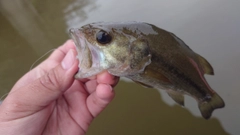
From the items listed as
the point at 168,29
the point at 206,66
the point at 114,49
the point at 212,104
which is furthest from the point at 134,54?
the point at 168,29

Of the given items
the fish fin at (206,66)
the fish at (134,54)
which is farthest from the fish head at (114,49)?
the fish fin at (206,66)

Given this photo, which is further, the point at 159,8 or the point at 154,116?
the point at 159,8

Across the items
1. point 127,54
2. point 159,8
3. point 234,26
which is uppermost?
point 127,54

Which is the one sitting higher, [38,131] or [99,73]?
[99,73]

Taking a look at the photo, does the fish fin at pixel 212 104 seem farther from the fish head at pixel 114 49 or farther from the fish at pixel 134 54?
the fish head at pixel 114 49

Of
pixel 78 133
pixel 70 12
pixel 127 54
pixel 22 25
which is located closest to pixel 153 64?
pixel 127 54

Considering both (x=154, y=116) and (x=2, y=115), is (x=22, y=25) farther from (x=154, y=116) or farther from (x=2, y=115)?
(x=2, y=115)

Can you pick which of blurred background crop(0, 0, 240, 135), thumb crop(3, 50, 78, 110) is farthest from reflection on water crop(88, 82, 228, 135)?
thumb crop(3, 50, 78, 110)

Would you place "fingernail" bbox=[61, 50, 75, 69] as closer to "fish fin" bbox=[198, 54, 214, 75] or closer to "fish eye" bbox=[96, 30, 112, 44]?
"fish eye" bbox=[96, 30, 112, 44]
